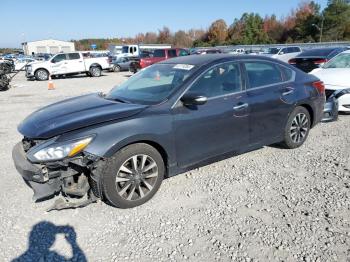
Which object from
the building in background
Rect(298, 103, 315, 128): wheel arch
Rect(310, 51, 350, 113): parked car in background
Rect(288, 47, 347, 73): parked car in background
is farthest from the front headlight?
the building in background

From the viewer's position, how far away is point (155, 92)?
4.13m

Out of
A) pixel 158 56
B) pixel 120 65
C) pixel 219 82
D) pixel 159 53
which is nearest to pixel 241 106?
pixel 219 82

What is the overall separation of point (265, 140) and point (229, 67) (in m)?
1.27

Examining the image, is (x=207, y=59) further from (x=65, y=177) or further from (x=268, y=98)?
(x=65, y=177)

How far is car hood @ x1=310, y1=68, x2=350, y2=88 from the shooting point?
7.39 m

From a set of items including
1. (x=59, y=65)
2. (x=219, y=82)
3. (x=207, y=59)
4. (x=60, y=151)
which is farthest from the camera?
(x=59, y=65)

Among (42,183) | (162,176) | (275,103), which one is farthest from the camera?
(275,103)

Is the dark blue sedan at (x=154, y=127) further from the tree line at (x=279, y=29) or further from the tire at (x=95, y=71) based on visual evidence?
the tree line at (x=279, y=29)

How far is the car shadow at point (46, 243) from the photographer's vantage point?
9.37 feet

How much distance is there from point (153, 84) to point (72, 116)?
132 cm

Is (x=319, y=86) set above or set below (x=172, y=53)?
below

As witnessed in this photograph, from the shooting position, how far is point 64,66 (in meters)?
20.7

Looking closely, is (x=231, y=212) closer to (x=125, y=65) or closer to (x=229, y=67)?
(x=229, y=67)

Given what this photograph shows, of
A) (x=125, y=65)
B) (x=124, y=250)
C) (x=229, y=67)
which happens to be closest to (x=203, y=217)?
(x=124, y=250)
